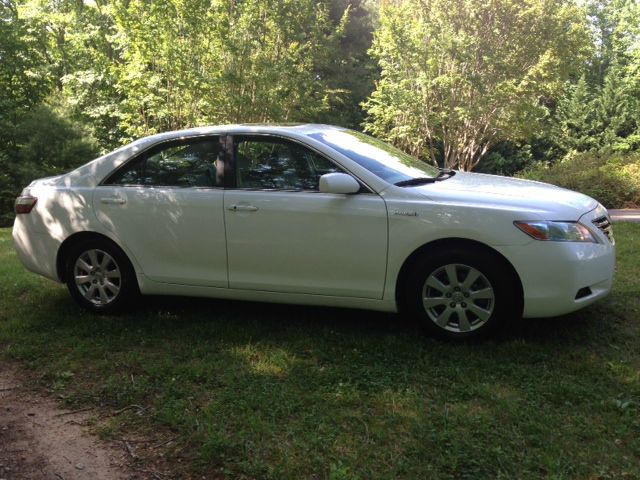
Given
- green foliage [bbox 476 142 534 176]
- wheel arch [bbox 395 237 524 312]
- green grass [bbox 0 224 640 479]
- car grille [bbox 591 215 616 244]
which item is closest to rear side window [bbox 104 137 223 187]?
green grass [bbox 0 224 640 479]

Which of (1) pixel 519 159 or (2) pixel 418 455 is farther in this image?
(1) pixel 519 159

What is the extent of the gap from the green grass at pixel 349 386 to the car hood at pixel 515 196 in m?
0.89

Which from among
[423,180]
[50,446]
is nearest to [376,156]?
[423,180]

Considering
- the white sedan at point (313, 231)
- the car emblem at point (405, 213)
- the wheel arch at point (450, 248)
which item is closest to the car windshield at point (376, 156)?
the white sedan at point (313, 231)

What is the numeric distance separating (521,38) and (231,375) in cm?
1296

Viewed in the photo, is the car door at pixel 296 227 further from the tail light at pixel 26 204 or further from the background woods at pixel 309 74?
the background woods at pixel 309 74

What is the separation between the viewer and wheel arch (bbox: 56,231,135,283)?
15.9 ft

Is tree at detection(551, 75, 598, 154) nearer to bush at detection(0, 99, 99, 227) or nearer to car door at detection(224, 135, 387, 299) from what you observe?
bush at detection(0, 99, 99, 227)

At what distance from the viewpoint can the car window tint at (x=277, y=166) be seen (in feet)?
14.3

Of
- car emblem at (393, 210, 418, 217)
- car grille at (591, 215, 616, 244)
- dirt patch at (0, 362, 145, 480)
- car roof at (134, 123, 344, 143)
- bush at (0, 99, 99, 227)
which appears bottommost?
bush at (0, 99, 99, 227)

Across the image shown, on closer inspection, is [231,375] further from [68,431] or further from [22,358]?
[22,358]

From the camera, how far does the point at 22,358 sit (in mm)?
4125

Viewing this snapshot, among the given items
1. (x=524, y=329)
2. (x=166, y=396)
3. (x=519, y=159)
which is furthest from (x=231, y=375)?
(x=519, y=159)

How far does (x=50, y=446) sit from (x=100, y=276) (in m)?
2.15
